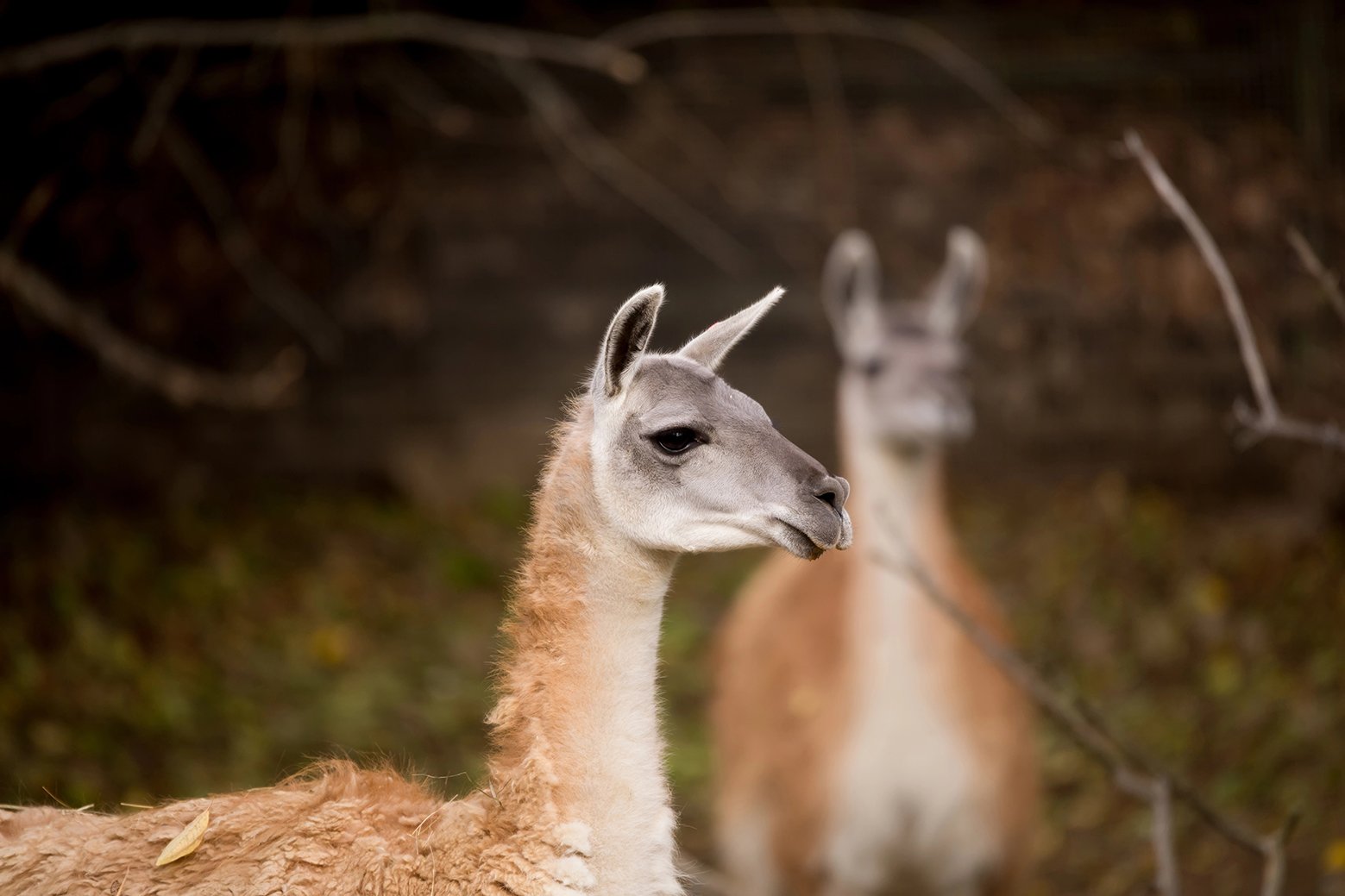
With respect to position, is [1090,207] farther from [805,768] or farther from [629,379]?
[629,379]

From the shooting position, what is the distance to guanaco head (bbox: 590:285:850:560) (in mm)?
2344

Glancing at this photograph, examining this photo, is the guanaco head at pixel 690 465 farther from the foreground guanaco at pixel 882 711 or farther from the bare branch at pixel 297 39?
the bare branch at pixel 297 39

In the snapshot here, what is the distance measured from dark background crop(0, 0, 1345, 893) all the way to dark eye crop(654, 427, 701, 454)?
3542 millimetres

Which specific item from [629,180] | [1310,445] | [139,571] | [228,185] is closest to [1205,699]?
[1310,445]

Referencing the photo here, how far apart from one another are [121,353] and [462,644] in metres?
2.72

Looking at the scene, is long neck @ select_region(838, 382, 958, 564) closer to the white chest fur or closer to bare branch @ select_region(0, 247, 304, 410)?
the white chest fur

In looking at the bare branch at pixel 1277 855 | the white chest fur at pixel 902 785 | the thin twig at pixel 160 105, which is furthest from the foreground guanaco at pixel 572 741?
the thin twig at pixel 160 105

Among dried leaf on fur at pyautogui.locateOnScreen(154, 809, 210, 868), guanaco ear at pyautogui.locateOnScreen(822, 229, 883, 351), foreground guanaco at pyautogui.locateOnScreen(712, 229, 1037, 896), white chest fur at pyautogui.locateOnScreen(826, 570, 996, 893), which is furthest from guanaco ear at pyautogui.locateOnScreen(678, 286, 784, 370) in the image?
guanaco ear at pyautogui.locateOnScreen(822, 229, 883, 351)

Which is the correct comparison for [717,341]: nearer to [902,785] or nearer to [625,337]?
[625,337]

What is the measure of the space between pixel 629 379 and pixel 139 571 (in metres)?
5.28

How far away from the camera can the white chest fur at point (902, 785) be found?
4121 mm

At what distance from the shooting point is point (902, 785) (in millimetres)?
4117

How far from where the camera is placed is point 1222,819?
10.7 ft

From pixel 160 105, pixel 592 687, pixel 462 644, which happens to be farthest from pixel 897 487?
pixel 462 644
